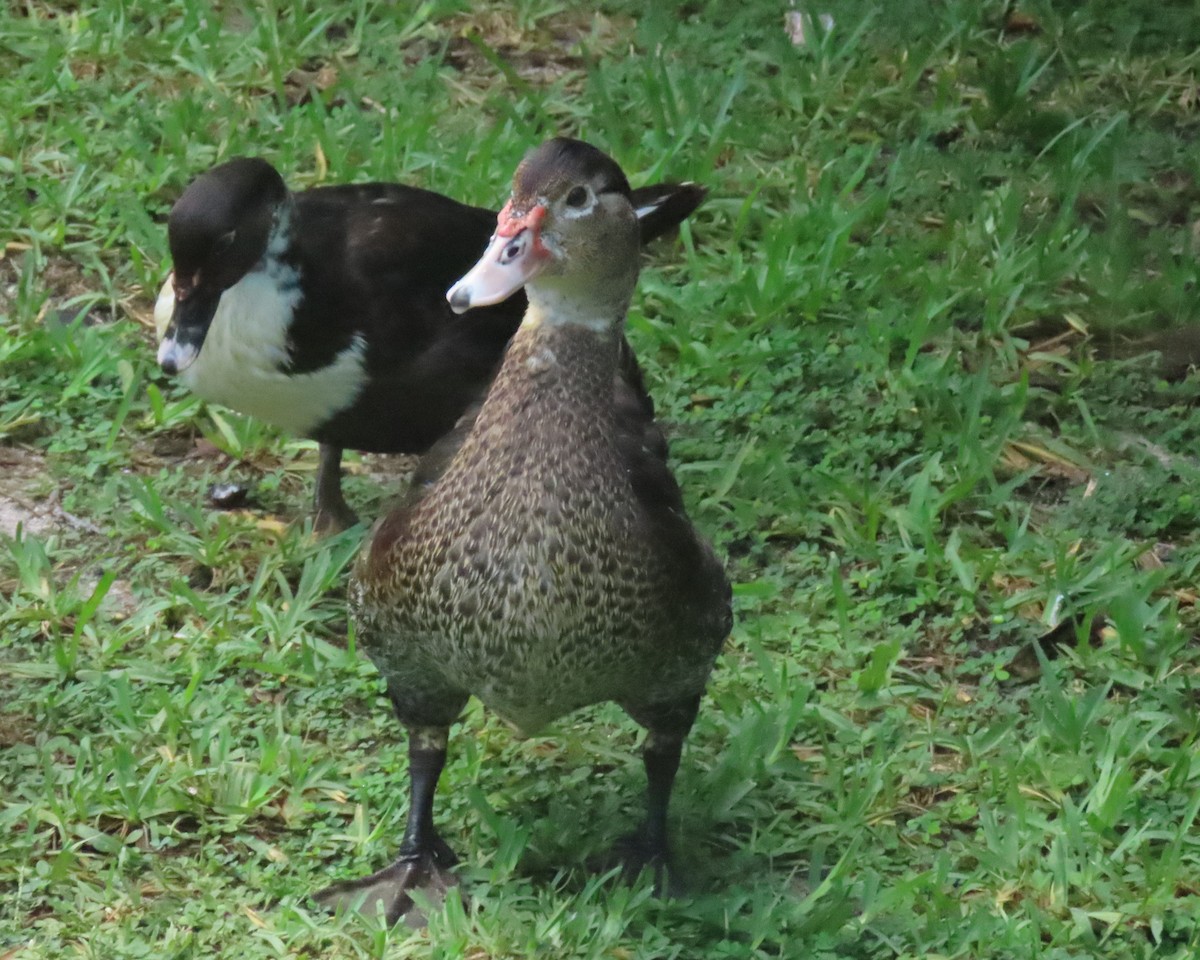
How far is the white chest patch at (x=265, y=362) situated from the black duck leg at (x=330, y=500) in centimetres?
36

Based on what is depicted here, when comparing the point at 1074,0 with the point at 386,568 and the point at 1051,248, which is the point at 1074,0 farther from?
the point at 386,568

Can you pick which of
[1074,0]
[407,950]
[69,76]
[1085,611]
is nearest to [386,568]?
[407,950]

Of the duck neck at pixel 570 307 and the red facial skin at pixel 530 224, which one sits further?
the duck neck at pixel 570 307

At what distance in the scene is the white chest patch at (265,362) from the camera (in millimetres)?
4035

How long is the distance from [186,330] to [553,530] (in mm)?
1166

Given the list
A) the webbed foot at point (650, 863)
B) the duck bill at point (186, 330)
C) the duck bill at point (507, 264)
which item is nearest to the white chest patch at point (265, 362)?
the duck bill at point (186, 330)

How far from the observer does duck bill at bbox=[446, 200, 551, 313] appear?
9.85 feet

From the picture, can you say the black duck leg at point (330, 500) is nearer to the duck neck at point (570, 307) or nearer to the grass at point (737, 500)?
the grass at point (737, 500)

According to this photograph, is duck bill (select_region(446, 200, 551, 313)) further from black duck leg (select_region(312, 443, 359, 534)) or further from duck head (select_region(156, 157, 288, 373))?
black duck leg (select_region(312, 443, 359, 534))

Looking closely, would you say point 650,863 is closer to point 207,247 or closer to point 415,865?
point 415,865

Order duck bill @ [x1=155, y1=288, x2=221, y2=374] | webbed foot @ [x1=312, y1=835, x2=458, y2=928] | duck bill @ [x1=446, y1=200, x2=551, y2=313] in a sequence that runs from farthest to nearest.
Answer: duck bill @ [x1=155, y1=288, x2=221, y2=374] < webbed foot @ [x1=312, y1=835, x2=458, y2=928] < duck bill @ [x1=446, y1=200, x2=551, y2=313]

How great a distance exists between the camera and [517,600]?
3031mm

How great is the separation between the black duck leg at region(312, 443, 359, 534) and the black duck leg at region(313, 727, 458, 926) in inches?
42.0

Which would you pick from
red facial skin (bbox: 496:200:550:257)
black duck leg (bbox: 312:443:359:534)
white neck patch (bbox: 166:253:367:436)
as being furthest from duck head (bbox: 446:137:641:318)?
black duck leg (bbox: 312:443:359:534)
